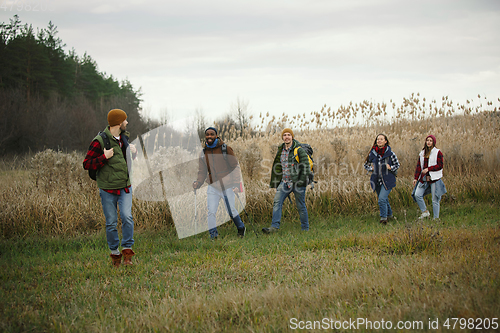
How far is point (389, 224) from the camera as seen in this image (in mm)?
7582

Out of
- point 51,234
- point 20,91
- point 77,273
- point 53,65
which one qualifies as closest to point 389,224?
point 77,273

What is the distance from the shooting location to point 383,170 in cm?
787

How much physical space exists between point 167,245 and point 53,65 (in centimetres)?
4142

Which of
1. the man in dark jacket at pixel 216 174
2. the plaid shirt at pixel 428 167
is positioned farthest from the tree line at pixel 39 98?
the plaid shirt at pixel 428 167

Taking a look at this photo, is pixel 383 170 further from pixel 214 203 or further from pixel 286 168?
pixel 214 203

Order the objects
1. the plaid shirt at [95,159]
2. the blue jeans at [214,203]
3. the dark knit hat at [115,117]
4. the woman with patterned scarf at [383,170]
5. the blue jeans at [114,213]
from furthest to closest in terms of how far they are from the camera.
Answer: the woman with patterned scarf at [383,170] < the blue jeans at [214,203] < the dark knit hat at [115,117] < the blue jeans at [114,213] < the plaid shirt at [95,159]

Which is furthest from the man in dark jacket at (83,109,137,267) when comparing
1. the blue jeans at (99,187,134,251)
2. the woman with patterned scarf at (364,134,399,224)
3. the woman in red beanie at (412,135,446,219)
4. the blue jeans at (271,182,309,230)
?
the woman in red beanie at (412,135,446,219)

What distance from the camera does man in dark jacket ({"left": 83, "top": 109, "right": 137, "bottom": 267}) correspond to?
4797 millimetres

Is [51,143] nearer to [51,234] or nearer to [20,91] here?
[20,91]

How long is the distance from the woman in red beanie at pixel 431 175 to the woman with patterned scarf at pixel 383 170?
2.19 feet

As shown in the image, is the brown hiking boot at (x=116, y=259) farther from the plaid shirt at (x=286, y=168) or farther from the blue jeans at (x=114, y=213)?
the plaid shirt at (x=286, y=168)

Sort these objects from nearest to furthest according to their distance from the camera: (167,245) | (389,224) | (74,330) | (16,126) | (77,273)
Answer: (74,330), (77,273), (167,245), (389,224), (16,126)

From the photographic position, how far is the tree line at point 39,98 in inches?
1188

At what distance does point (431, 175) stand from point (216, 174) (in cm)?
492
